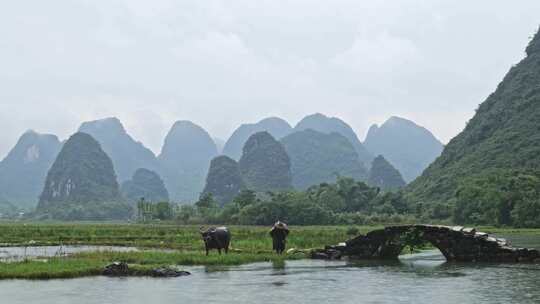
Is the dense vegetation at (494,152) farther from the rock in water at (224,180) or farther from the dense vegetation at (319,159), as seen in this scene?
the dense vegetation at (319,159)

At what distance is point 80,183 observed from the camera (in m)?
138

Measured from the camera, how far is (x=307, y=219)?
71.2 m

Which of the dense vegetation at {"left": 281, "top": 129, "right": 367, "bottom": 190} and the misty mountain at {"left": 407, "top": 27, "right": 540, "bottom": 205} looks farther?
the dense vegetation at {"left": 281, "top": 129, "right": 367, "bottom": 190}

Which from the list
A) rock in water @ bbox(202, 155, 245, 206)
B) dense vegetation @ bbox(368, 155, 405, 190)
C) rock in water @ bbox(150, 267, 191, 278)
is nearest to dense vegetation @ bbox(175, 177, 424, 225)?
rock in water @ bbox(202, 155, 245, 206)

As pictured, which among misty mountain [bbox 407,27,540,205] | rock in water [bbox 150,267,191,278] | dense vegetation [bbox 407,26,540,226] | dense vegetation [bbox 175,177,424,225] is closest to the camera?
rock in water [bbox 150,267,191,278]

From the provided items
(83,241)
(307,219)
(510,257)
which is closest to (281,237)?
(510,257)

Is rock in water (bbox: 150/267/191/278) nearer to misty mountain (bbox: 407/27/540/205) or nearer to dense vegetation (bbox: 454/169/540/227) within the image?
dense vegetation (bbox: 454/169/540/227)

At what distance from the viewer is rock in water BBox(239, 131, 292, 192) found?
133m

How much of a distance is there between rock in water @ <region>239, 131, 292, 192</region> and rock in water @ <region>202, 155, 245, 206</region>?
5.31 metres

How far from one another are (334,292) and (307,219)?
56.9m

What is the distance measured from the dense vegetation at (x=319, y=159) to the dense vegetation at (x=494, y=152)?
206 feet

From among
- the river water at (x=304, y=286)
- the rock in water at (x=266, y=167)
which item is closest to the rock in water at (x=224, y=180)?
the rock in water at (x=266, y=167)

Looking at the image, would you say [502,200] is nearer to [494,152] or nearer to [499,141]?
[494,152]

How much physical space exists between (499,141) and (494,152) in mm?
2485
